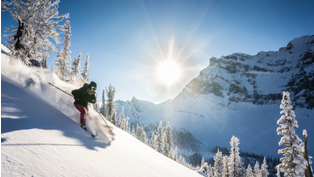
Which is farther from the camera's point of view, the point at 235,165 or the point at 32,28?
the point at 235,165

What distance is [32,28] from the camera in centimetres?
1008

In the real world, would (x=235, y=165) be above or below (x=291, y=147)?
below

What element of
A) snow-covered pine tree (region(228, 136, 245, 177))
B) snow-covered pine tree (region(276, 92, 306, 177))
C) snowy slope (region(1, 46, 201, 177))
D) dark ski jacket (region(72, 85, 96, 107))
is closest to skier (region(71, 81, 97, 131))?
dark ski jacket (region(72, 85, 96, 107))

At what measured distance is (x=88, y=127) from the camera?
15.0 feet

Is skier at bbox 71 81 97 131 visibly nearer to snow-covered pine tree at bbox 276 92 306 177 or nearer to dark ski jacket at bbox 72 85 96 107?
dark ski jacket at bbox 72 85 96 107

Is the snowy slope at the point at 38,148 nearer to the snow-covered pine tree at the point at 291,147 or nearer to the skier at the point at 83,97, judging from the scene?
the skier at the point at 83,97

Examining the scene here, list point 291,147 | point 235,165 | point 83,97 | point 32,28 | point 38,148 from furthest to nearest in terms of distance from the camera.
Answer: point 235,165, point 291,147, point 32,28, point 83,97, point 38,148

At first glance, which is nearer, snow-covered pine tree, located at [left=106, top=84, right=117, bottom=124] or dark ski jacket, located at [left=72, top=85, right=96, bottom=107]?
dark ski jacket, located at [left=72, top=85, right=96, bottom=107]

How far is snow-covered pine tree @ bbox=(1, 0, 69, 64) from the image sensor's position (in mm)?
9719

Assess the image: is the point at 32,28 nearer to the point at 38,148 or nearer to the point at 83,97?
the point at 83,97

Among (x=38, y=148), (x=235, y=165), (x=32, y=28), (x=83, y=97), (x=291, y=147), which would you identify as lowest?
(x=235, y=165)

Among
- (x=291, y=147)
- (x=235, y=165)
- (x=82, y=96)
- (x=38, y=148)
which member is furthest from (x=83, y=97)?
(x=235, y=165)

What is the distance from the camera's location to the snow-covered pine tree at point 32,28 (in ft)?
31.9


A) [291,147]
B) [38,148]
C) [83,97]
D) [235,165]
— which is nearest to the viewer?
[38,148]
